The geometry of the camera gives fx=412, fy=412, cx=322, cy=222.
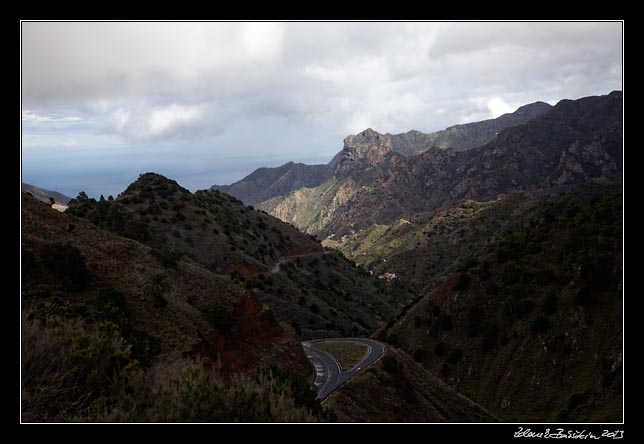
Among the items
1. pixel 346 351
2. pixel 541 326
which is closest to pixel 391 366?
pixel 346 351

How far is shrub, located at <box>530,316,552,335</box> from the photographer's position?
128 feet

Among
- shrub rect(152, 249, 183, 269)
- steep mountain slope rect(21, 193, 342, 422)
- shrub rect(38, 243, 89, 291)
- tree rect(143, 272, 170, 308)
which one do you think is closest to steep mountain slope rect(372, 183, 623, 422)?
steep mountain slope rect(21, 193, 342, 422)

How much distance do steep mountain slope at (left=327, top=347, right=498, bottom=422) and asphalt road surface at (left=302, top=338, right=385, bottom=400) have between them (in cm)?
167

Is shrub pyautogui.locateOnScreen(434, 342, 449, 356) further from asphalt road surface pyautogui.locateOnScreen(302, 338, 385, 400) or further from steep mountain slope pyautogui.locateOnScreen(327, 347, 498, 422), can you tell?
steep mountain slope pyautogui.locateOnScreen(327, 347, 498, 422)

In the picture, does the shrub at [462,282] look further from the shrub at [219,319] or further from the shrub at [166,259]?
the shrub at [166,259]

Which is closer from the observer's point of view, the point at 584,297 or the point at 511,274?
the point at 584,297

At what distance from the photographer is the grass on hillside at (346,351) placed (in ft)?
113

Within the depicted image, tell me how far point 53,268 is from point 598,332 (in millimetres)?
41726

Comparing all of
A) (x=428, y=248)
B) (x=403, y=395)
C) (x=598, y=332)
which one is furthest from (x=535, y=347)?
(x=428, y=248)

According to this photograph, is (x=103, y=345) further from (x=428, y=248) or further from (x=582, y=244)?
(x=428, y=248)

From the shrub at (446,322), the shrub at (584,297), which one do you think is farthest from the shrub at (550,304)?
the shrub at (446,322)

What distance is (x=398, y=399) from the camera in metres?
25.9

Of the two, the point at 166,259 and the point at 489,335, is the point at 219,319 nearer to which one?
the point at 166,259
